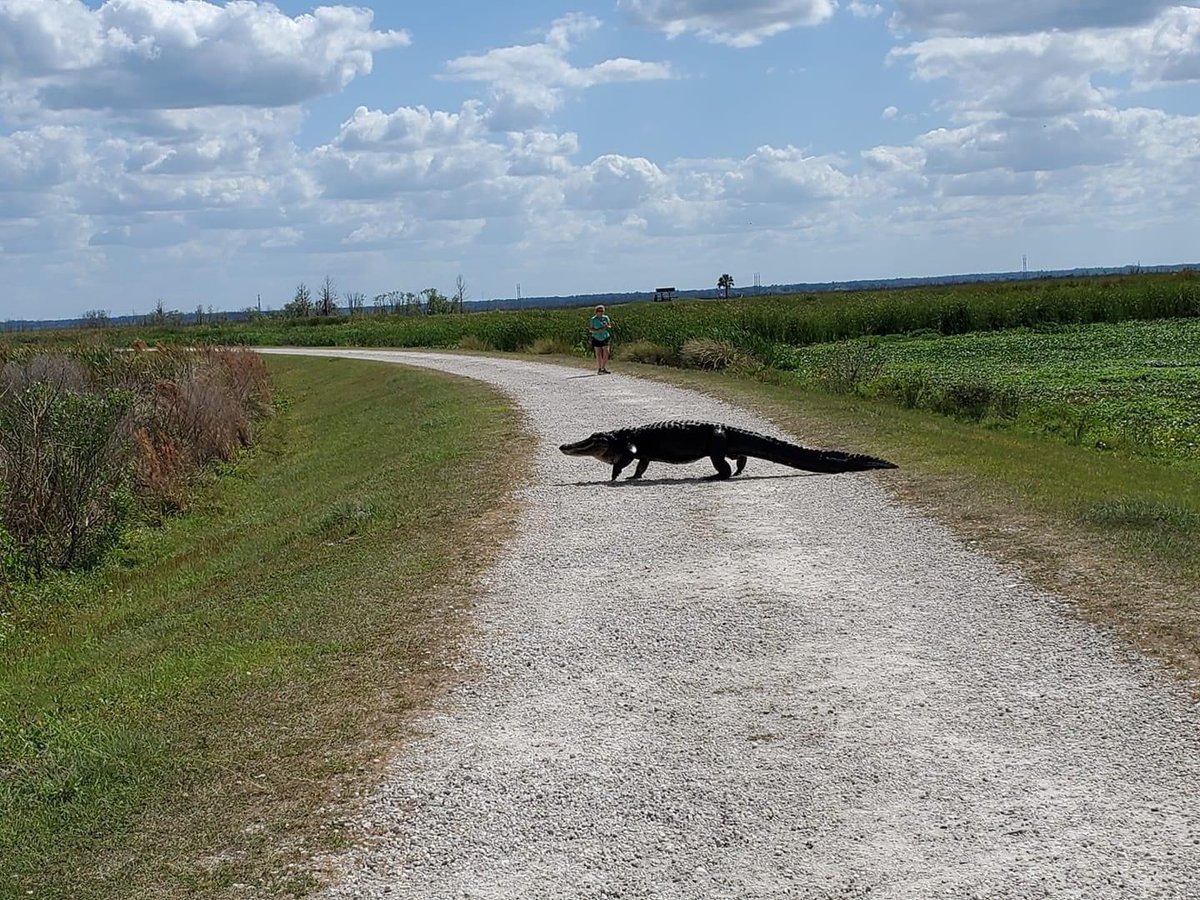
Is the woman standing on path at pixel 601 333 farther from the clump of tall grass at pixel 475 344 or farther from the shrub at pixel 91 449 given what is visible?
the clump of tall grass at pixel 475 344

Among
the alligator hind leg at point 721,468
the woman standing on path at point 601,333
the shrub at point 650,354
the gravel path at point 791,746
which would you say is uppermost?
the woman standing on path at point 601,333

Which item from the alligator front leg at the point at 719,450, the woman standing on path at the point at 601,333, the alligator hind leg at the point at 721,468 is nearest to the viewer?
the alligator front leg at the point at 719,450

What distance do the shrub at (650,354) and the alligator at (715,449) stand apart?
62.6ft

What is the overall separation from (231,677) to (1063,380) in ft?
78.6

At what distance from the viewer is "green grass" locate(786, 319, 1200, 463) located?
1984 cm

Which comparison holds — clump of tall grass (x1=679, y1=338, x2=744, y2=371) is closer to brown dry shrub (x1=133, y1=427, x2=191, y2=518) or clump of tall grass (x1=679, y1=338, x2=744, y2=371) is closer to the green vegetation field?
the green vegetation field

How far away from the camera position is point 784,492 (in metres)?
12.0

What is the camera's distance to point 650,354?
33.3 metres

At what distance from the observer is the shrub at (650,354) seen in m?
32.6

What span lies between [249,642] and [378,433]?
14256 millimetres

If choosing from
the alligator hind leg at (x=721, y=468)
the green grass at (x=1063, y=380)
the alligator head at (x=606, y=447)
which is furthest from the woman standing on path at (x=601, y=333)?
the alligator hind leg at (x=721, y=468)

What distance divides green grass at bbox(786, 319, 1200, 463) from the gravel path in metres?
10.9

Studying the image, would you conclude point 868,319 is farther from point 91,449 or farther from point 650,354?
point 91,449

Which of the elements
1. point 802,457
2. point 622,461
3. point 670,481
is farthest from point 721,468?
point 622,461
